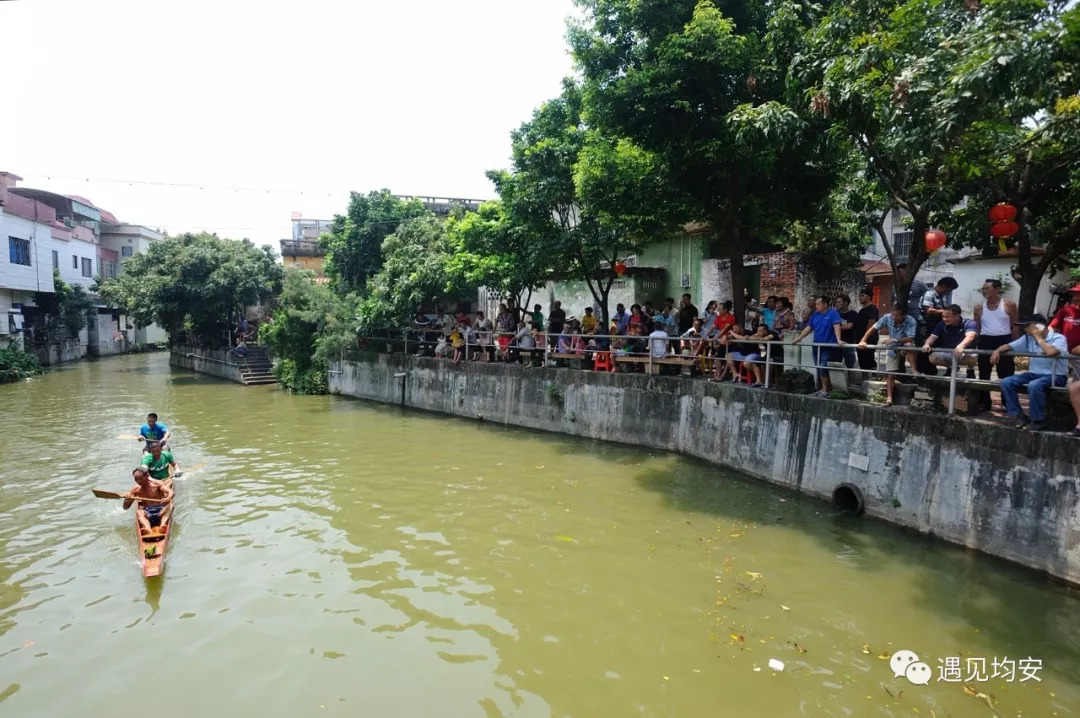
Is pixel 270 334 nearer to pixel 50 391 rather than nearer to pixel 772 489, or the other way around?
pixel 50 391

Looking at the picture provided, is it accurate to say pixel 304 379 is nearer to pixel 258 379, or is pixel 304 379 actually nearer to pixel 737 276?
pixel 258 379

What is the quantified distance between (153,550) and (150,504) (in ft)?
3.61

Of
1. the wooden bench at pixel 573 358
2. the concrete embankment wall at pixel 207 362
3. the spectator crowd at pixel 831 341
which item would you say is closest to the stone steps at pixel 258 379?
the concrete embankment wall at pixel 207 362

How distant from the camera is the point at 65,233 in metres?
37.6

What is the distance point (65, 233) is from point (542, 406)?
3603cm

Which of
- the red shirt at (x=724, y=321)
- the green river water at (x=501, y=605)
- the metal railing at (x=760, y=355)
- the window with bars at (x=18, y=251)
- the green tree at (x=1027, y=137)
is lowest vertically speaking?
the green river water at (x=501, y=605)

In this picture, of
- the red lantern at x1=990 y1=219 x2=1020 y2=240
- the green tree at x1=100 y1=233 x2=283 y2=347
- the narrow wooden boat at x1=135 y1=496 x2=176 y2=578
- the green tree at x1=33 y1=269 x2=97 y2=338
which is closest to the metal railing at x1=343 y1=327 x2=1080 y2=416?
the red lantern at x1=990 y1=219 x2=1020 y2=240

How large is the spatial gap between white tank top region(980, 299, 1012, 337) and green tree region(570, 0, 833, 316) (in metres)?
3.78

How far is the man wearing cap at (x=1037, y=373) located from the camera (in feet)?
24.0

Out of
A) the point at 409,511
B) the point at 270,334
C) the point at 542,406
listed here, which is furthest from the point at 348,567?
the point at 270,334

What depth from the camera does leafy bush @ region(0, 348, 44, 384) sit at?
2775 centimetres

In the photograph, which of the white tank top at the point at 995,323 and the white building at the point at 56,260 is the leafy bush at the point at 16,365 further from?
the white tank top at the point at 995,323

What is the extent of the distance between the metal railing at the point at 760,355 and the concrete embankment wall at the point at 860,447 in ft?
1.76

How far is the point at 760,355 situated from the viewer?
39.5 ft
